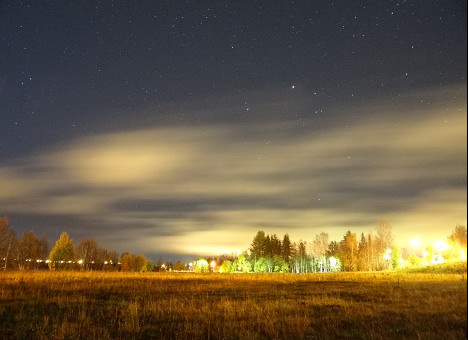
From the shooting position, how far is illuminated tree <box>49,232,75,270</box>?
88713mm

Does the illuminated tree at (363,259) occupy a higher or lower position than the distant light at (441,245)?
lower

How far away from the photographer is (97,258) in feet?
512

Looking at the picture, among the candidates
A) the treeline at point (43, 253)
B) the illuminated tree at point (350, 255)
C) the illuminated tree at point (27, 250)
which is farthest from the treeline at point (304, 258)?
Answer: the illuminated tree at point (27, 250)

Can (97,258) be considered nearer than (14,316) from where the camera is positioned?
No

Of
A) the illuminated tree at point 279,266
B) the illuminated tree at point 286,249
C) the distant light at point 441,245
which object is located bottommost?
the illuminated tree at point 279,266

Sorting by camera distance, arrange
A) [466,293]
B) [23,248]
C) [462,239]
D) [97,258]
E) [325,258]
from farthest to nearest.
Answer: [97,258] → [325,258] → [23,248] → [462,239] → [466,293]

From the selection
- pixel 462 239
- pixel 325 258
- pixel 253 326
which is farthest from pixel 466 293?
pixel 325 258

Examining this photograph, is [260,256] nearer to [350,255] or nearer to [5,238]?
[350,255]

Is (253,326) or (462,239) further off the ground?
(462,239)

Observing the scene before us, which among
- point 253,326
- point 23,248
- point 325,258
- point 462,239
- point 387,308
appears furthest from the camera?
point 325,258

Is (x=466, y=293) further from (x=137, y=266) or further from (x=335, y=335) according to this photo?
(x=137, y=266)

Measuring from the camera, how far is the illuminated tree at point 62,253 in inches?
3493

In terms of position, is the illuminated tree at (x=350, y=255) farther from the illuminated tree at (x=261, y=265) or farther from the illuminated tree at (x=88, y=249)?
the illuminated tree at (x=88, y=249)

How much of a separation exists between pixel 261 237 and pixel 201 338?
406ft
